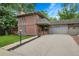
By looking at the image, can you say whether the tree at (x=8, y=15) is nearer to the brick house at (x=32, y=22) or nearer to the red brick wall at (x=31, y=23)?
the brick house at (x=32, y=22)

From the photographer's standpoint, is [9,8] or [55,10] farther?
[9,8]

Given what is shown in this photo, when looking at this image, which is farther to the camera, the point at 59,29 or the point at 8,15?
the point at 8,15

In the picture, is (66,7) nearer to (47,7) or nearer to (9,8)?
(47,7)

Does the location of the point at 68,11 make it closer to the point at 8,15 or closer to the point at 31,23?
the point at 8,15

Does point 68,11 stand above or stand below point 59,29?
above

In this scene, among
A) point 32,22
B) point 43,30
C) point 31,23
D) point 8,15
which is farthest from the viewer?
point 43,30

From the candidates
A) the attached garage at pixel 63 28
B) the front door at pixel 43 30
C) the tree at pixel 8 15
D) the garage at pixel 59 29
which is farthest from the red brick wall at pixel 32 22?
the garage at pixel 59 29

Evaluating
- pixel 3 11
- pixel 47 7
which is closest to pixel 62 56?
pixel 47 7

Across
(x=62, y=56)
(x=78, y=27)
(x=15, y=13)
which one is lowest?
(x=62, y=56)

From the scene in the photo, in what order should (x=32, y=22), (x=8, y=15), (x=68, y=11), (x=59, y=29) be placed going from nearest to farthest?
(x=68, y=11), (x=59, y=29), (x=8, y=15), (x=32, y=22)

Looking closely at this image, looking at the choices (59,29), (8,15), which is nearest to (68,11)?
(59,29)

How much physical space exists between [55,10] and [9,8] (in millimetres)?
2174

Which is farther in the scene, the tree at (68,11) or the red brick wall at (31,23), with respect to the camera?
the red brick wall at (31,23)

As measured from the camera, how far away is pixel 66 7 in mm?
6059
